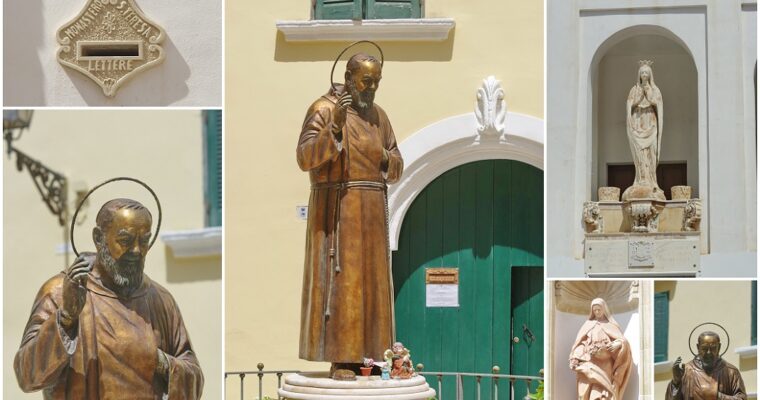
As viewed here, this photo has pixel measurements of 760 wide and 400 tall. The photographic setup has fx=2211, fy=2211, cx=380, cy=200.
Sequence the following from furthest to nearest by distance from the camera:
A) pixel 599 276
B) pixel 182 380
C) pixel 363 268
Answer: pixel 599 276 → pixel 363 268 → pixel 182 380

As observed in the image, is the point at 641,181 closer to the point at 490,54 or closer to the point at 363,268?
the point at 490,54

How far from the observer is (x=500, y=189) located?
18.3 meters

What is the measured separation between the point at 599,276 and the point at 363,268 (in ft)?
24.9

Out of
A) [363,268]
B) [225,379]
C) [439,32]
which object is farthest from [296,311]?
[363,268]

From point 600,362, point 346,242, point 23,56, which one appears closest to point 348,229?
point 346,242

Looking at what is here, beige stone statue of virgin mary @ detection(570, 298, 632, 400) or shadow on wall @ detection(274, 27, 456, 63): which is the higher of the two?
shadow on wall @ detection(274, 27, 456, 63)

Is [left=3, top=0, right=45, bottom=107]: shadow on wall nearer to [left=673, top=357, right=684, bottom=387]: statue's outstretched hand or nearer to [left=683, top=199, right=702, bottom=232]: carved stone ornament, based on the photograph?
[left=673, top=357, right=684, bottom=387]: statue's outstretched hand

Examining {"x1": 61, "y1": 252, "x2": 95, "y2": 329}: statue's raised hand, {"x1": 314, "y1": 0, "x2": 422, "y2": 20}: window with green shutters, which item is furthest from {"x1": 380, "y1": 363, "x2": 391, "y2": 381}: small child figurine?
{"x1": 314, "y1": 0, "x2": 422, "y2": 20}: window with green shutters

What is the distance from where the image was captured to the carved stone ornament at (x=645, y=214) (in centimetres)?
2183

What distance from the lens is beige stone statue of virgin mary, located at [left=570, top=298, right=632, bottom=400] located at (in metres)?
17.9

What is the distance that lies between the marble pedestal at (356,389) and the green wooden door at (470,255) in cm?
475

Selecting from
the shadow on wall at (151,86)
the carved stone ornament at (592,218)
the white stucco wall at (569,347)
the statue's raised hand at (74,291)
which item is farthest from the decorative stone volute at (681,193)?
the statue's raised hand at (74,291)

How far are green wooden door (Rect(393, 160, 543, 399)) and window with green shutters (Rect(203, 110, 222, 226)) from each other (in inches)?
62.2

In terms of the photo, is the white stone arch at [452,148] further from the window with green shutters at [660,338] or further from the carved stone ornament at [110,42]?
the carved stone ornament at [110,42]
